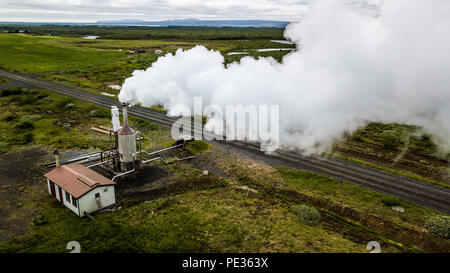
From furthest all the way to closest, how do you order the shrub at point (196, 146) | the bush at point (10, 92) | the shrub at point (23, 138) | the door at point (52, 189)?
the bush at point (10, 92) < the shrub at point (23, 138) < the shrub at point (196, 146) < the door at point (52, 189)

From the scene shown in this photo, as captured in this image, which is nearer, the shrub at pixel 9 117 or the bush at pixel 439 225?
the bush at pixel 439 225

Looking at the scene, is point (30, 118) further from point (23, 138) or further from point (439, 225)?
point (439, 225)

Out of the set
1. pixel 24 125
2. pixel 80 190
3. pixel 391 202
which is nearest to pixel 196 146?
pixel 80 190

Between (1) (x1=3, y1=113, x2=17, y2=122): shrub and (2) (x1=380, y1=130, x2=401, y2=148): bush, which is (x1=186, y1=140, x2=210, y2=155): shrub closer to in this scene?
(2) (x1=380, y1=130, x2=401, y2=148): bush

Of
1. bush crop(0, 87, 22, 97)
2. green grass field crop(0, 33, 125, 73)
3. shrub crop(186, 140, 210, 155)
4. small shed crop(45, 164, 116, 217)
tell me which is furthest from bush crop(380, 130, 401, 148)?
green grass field crop(0, 33, 125, 73)

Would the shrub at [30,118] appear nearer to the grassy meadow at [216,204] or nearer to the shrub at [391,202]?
the grassy meadow at [216,204]

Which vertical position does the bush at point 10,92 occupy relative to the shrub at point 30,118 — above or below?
above

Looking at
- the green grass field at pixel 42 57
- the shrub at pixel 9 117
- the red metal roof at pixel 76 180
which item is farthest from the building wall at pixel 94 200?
the green grass field at pixel 42 57
